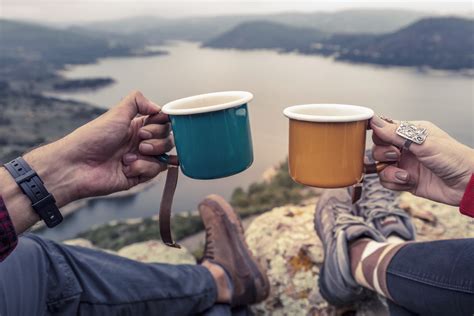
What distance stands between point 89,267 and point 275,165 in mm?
8071

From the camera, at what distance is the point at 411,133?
1100mm

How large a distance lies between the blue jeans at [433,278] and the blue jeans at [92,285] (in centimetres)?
73

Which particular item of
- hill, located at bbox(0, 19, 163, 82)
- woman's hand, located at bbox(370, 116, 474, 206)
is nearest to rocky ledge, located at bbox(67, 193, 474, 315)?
woman's hand, located at bbox(370, 116, 474, 206)

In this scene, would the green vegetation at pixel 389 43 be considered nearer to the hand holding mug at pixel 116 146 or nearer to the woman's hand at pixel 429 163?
the woman's hand at pixel 429 163

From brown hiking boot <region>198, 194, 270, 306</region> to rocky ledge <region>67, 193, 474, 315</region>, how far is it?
198mm

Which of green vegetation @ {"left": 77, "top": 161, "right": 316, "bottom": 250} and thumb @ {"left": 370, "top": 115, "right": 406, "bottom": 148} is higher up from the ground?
thumb @ {"left": 370, "top": 115, "right": 406, "bottom": 148}

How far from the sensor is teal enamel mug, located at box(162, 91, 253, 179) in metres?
1.04

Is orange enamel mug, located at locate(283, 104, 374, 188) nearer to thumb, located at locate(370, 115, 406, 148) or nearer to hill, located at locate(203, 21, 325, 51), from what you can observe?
thumb, located at locate(370, 115, 406, 148)

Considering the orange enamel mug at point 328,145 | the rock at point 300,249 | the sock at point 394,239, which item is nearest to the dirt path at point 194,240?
the rock at point 300,249

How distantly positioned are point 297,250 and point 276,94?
5894mm

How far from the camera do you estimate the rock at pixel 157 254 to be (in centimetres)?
253

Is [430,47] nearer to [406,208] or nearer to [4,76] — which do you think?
[406,208]

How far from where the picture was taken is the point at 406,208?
2.48m

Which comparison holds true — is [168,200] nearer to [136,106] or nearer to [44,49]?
[136,106]
